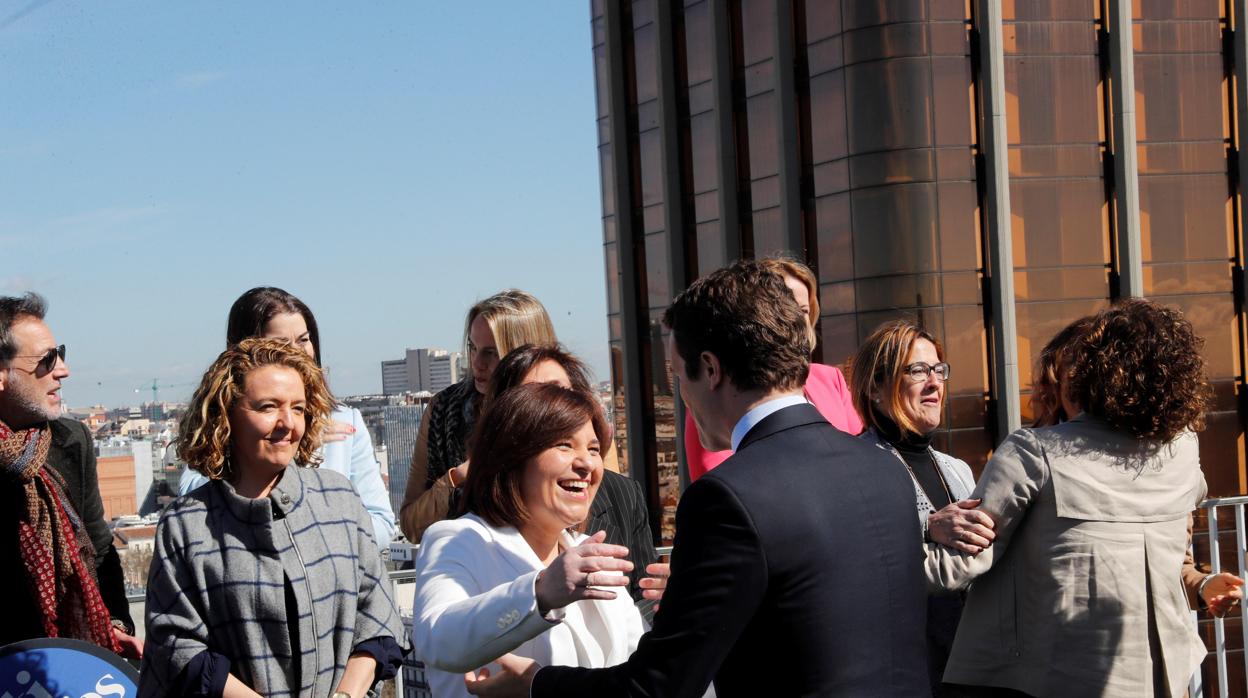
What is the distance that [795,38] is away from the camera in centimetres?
2836

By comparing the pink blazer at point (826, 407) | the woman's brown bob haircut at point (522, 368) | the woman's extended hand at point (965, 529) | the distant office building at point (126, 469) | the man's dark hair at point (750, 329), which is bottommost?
the distant office building at point (126, 469)

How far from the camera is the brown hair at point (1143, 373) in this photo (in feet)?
10.8

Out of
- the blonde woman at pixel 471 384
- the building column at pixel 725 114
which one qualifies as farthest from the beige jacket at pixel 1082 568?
the building column at pixel 725 114

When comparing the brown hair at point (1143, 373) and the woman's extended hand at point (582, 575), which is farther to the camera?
the brown hair at point (1143, 373)

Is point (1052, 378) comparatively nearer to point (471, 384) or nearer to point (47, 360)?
point (471, 384)

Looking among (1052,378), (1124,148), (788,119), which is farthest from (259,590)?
(788,119)

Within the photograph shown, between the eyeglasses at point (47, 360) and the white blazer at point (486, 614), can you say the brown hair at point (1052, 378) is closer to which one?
the white blazer at point (486, 614)

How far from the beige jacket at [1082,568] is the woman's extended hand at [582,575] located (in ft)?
4.98

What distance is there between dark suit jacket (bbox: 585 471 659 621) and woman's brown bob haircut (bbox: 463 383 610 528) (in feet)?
1.84

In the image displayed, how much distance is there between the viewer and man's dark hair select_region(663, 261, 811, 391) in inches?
92.3

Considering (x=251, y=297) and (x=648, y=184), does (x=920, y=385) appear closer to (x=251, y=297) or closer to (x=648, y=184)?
(x=251, y=297)

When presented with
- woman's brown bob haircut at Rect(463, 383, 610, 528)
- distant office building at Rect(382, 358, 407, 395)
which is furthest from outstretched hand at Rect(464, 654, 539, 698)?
distant office building at Rect(382, 358, 407, 395)

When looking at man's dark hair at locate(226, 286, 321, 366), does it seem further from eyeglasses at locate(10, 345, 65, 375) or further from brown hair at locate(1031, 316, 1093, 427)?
brown hair at locate(1031, 316, 1093, 427)

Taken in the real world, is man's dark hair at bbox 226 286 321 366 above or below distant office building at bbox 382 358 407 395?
above
